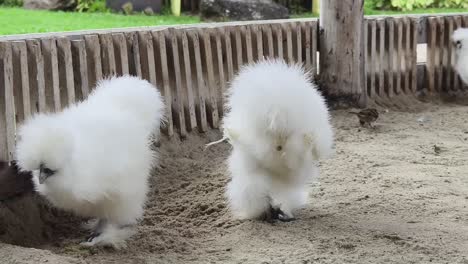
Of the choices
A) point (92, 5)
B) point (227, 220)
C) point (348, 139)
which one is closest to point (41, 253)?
point (227, 220)

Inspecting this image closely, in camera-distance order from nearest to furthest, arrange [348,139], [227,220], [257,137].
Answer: [257,137] → [227,220] → [348,139]

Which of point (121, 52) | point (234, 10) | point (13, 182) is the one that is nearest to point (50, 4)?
point (234, 10)

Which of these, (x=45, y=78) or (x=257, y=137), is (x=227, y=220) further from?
(x=45, y=78)

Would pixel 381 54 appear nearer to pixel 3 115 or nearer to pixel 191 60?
pixel 191 60

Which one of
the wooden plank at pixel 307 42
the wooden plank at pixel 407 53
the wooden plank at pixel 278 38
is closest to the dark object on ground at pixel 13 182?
the wooden plank at pixel 278 38

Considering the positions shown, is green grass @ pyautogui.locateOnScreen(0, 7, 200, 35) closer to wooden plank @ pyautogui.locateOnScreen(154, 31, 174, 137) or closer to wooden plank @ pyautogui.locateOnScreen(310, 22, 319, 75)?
wooden plank @ pyautogui.locateOnScreen(154, 31, 174, 137)

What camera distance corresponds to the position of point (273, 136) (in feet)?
14.1

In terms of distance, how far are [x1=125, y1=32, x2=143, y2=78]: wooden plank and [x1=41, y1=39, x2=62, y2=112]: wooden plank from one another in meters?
0.87

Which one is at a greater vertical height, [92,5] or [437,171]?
[92,5]

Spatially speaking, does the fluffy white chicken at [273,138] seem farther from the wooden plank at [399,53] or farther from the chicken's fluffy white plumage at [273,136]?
the wooden plank at [399,53]

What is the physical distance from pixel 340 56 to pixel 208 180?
286 centimetres

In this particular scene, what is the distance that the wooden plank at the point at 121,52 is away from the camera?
6.15m

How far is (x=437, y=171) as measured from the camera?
5.72 m

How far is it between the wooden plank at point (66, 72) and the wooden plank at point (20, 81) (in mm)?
411
